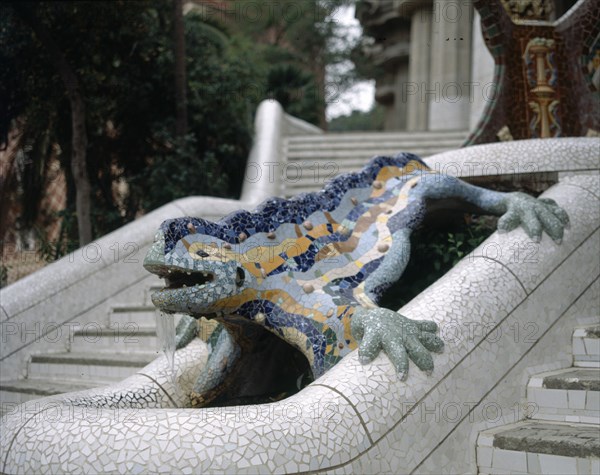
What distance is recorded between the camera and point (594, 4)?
21.9 ft

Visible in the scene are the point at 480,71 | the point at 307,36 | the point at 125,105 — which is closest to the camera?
the point at 125,105

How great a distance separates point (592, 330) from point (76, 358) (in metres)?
3.99

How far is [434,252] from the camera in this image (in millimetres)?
5191

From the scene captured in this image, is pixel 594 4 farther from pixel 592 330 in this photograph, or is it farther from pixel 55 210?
pixel 55 210

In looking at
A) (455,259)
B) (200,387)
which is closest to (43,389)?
(200,387)

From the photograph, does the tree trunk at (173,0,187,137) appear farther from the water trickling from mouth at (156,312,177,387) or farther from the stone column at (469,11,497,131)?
the water trickling from mouth at (156,312,177,387)

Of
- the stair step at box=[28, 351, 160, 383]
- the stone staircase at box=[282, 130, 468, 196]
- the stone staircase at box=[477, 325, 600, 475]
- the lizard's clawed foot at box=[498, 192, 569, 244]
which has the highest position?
the stone staircase at box=[282, 130, 468, 196]

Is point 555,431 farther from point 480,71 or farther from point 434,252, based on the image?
point 480,71

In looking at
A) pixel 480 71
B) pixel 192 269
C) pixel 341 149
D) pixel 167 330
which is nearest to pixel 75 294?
pixel 167 330

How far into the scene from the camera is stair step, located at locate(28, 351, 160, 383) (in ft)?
18.8

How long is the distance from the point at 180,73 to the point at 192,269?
7.71 metres

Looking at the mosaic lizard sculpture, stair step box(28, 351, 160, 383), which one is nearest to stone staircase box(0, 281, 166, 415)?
stair step box(28, 351, 160, 383)

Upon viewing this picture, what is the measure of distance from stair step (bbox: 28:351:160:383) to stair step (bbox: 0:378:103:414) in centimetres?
8

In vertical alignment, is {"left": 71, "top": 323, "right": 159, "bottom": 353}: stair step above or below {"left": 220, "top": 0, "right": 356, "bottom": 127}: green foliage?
below
